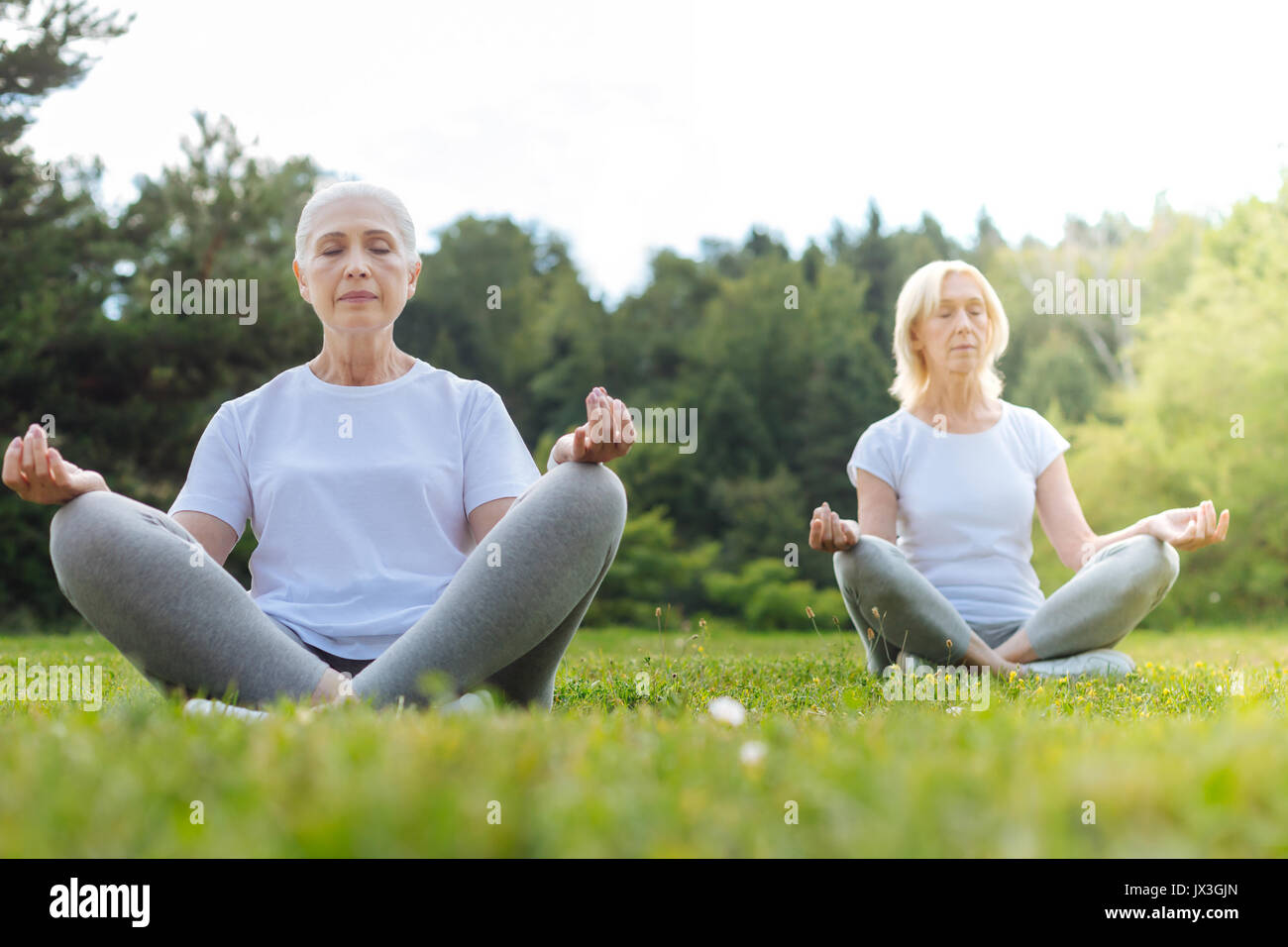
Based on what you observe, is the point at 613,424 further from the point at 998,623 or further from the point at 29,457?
the point at 998,623

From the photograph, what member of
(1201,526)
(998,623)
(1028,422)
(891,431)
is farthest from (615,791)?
(1028,422)

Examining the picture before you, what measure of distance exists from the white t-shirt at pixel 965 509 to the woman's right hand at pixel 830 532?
0.86 m

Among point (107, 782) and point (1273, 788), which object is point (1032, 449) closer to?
point (1273, 788)

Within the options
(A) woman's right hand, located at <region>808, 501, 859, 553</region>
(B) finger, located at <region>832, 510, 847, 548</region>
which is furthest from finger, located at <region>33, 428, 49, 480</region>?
(B) finger, located at <region>832, 510, 847, 548</region>

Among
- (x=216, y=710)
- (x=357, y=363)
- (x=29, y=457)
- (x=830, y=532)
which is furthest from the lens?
(x=830, y=532)

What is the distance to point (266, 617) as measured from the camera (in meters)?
3.18

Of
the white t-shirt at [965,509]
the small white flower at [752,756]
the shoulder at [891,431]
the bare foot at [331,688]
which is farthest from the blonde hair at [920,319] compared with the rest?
the small white flower at [752,756]

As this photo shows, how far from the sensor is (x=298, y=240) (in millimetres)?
3949

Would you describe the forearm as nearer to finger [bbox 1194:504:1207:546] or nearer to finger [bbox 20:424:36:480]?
finger [bbox 20:424:36:480]

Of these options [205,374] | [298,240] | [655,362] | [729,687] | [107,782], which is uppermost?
[655,362]

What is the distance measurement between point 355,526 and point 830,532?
1.84m

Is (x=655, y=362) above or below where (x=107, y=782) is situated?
above
